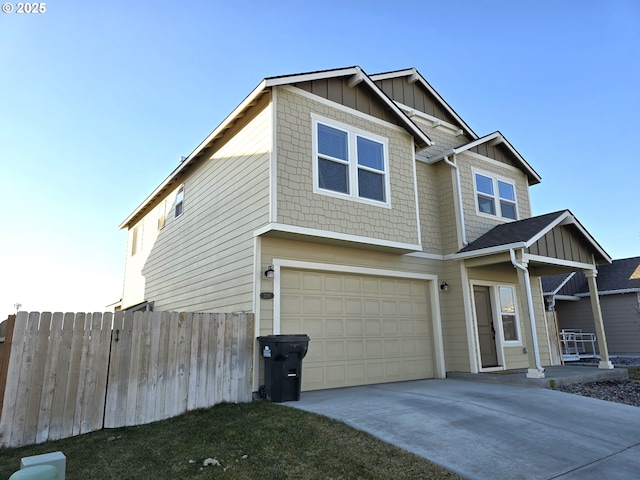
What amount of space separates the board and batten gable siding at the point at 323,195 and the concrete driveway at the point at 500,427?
11.0ft

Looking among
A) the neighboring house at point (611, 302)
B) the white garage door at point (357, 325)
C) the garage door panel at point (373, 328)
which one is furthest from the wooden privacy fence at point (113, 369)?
the neighboring house at point (611, 302)

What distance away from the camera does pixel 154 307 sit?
1324 centimetres

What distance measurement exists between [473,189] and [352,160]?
15.8ft

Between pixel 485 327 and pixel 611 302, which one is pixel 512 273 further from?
pixel 611 302

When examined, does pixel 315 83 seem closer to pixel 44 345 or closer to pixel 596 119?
pixel 44 345

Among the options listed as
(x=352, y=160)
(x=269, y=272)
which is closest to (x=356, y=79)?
(x=352, y=160)

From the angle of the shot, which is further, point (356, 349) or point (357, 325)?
point (357, 325)

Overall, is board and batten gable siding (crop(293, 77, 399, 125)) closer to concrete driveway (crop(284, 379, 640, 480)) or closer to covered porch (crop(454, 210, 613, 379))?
covered porch (crop(454, 210, 613, 379))

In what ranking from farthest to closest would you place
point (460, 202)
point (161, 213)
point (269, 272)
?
1. point (161, 213)
2. point (460, 202)
3. point (269, 272)

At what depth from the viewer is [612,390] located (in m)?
8.85

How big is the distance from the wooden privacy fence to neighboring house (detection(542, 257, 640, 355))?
1668 centimetres

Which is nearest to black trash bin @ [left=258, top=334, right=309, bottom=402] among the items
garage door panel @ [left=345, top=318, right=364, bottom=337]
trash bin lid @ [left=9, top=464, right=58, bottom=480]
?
garage door panel @ [left=345, top=318, right=364, bottom=337]

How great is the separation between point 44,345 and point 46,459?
3229 mm

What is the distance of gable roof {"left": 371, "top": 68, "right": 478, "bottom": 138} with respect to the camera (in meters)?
12.0
